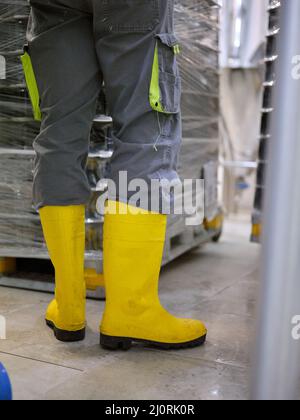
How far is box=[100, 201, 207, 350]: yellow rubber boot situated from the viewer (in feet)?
4.22

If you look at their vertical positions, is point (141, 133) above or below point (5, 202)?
above

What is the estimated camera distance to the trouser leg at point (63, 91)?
1.37m

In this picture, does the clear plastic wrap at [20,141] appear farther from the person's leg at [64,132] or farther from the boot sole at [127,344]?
the boot sole at [127,344]

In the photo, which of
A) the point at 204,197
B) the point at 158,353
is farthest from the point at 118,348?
the point at 204,197

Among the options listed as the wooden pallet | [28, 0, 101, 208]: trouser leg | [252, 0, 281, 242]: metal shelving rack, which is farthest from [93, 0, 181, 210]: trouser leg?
[252, 0, 281, 242]: metal shelving rack

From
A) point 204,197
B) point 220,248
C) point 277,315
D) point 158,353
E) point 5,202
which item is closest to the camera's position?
point 277,315

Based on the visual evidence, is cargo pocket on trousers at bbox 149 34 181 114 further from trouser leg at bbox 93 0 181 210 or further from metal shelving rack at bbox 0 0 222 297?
metal shelving rack at bbox 0 0 222 297

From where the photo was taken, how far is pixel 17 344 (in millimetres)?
1396

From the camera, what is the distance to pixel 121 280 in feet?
4.30

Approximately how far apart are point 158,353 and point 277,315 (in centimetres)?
58

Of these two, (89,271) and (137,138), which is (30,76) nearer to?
A: (137,138)

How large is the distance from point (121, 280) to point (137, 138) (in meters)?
0.34

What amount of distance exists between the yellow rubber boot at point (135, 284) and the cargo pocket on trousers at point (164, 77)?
255mm
